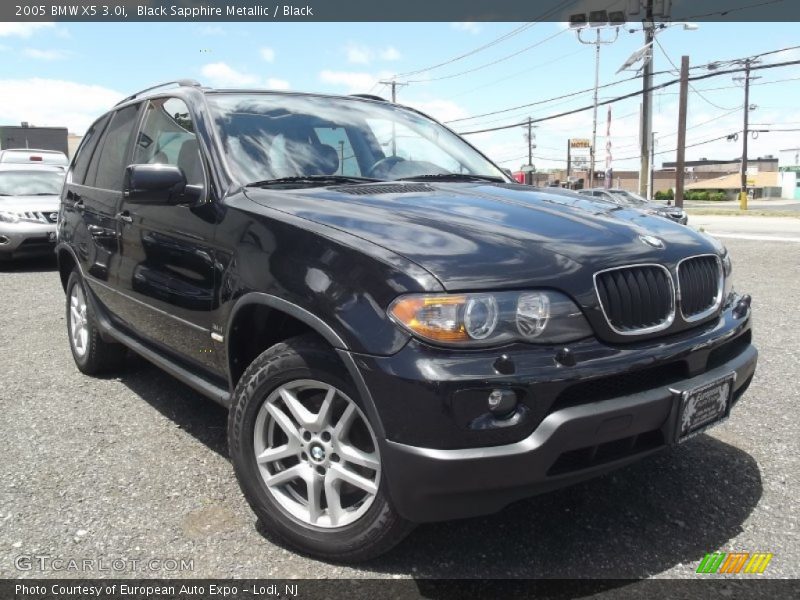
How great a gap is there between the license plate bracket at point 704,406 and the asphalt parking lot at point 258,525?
476 millimetres

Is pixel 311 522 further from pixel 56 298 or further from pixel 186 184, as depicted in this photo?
pixel 56 298

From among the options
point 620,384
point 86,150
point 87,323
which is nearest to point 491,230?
point 620,384

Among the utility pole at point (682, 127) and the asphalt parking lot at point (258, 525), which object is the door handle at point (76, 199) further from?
the utility pole at point (682, 127)

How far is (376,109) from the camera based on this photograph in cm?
397

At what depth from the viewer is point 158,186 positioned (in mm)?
2900

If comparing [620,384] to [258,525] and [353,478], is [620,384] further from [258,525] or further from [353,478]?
[258,525]

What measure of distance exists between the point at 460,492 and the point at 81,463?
2196 millimetres

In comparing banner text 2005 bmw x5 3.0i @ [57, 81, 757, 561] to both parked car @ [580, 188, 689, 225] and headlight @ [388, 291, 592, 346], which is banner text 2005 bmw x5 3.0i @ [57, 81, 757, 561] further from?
parked car @ [580, 188, 689, 225]

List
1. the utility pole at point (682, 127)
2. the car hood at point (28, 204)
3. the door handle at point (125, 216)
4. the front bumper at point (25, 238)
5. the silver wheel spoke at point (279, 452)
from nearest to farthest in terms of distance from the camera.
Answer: the silver wheel spoke at point (279, 452), the door handle at point (125, 216), the front bumper at point (25, 238), the car hood at point (28, 204), the utility pole at point (682, 127)

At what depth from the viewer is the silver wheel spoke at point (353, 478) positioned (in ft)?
7.47

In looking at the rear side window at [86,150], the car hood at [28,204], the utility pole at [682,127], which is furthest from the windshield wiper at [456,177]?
the utility pole at [682,127]

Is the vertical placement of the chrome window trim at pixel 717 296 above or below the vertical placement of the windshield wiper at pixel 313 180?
below

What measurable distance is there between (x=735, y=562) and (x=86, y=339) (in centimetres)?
411

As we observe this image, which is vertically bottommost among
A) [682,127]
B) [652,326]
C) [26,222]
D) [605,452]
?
[605,452]
